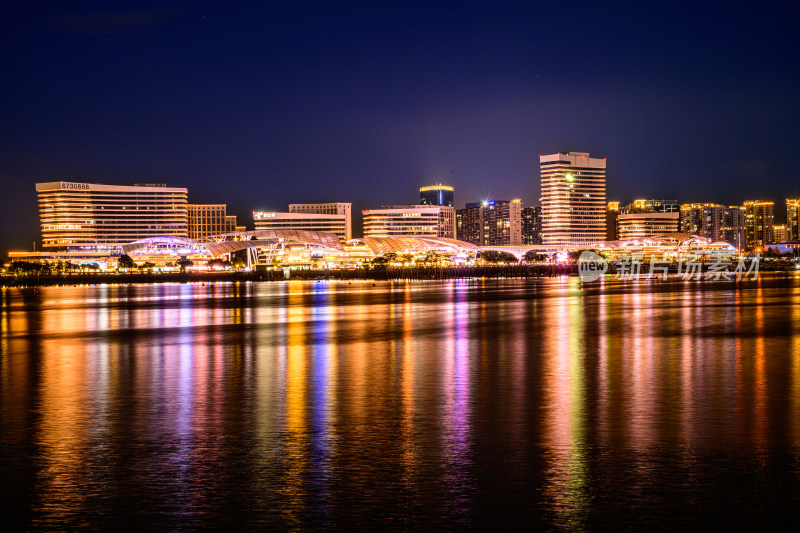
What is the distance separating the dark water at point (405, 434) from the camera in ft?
31.2

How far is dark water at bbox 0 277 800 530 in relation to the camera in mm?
9523

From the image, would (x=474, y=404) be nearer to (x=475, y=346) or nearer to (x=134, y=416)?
(x=134, y=416)

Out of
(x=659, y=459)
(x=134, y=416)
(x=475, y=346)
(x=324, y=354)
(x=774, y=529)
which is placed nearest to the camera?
(x=774, y=529)

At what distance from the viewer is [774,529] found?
8750 mm

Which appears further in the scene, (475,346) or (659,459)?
(475,346)

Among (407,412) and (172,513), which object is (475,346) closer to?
(407,412)

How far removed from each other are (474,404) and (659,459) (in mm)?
5221

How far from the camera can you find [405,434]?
1356 cm

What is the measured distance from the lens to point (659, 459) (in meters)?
11.7

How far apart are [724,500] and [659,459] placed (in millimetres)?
2005

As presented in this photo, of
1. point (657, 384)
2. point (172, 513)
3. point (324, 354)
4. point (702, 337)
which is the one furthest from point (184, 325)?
point (172, 513)

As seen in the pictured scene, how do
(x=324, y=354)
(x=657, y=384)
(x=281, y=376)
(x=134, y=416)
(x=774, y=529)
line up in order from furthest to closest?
1. (x=324, y=354)
2. (x=281, y=376)
3. (x=657, y=384)
4. (x=134, y=416)
5. (x=774, y=529)

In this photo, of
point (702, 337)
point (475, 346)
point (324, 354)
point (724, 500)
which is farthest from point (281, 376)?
point (702, 337)

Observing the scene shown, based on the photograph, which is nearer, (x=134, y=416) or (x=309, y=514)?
(x=309, y=514)
